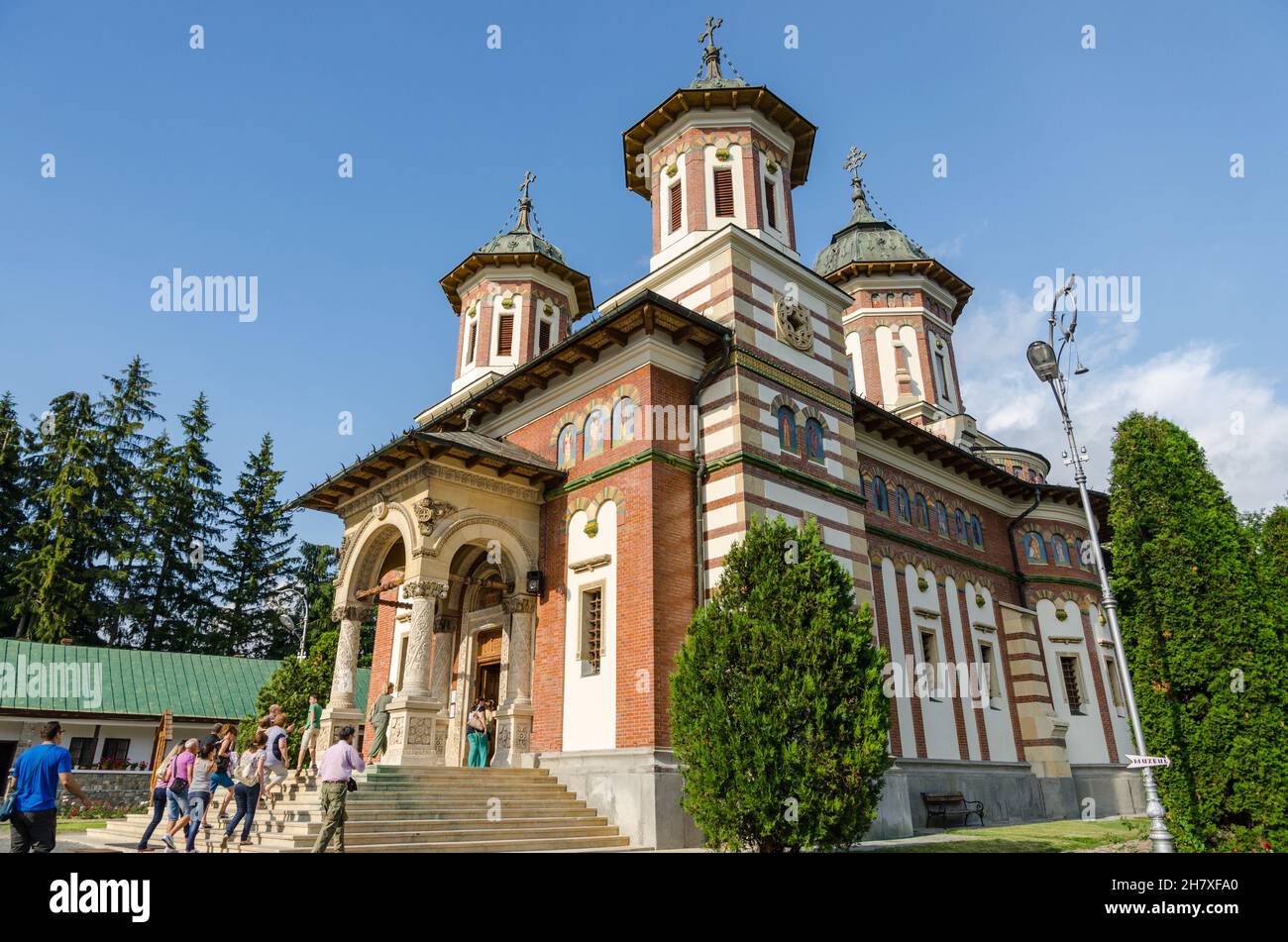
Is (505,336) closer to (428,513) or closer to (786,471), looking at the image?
(428,513)

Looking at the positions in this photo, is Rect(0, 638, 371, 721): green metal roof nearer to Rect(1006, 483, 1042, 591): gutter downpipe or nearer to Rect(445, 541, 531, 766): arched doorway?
Rect(445, 541, 531, 766): arched doorway

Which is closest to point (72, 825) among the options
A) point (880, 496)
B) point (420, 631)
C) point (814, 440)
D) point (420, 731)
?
point (420, 731)

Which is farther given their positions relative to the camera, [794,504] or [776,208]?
[776,208]

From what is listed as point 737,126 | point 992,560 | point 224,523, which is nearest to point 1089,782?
point 992,560

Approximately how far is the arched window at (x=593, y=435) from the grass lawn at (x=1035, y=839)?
909cm

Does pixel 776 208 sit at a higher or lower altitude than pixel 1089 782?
higher

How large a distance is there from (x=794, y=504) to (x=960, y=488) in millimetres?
10591

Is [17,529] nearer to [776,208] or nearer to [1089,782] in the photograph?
[776,208]

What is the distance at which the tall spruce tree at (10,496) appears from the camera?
40.2m

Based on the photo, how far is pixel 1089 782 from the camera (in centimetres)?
2278

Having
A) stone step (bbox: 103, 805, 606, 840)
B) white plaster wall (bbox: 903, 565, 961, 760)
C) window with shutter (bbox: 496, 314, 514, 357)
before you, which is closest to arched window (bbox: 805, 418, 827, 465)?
white plaster wall (bbox: 903, 565, 961, 760)

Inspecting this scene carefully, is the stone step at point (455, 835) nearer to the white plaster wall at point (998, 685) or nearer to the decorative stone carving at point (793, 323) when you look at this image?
the decorative stone carving at point (793, 323)

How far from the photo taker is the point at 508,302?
25656mm

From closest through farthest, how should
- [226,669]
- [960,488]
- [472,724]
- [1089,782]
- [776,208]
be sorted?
1. [472,724]
2. [776,208]
3. [1089,782]
4. [960,488]
5. [226,669]
